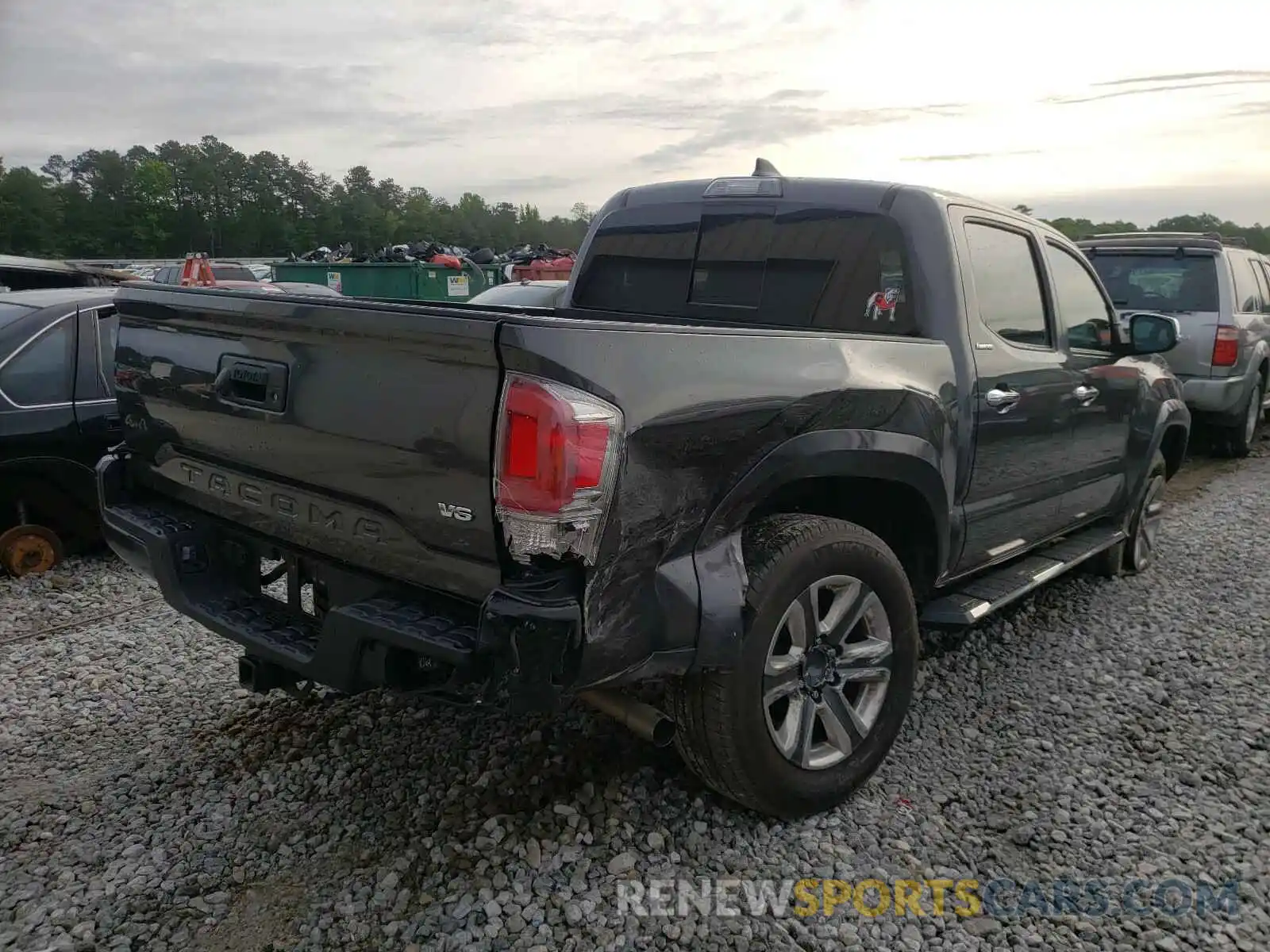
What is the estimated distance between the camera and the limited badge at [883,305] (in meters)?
3.52

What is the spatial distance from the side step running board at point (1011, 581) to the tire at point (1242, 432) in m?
5.40

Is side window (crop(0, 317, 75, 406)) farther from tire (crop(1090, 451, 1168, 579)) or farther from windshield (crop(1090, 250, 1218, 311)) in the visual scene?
windshield (crop(1090, 250, 1218, 311))

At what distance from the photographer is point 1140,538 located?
5.50 metres

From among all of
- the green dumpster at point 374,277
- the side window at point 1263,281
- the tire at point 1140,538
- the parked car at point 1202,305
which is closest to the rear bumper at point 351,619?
the tire at point 1140,538

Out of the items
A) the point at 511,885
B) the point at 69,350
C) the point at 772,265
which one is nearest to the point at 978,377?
the point at 772,265

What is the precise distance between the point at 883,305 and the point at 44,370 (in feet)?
14.7

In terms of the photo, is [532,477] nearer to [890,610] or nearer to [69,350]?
[890,610]

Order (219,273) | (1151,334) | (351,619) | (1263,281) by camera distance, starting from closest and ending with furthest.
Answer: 1. (351,619)
2. (1151,334)
3. (1263,281)
4. (219,273)

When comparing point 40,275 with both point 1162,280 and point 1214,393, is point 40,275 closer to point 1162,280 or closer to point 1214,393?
point 1162,280

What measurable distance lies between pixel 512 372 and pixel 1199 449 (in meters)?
9.92

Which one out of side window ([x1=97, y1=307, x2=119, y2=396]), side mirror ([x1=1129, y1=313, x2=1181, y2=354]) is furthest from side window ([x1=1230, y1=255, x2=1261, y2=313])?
side window ([x1=97, y1=307, x2=119, y2=396])

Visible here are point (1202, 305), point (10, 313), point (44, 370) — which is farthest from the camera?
point (1202, 305)

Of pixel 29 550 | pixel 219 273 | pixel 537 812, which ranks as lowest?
pixel 537 812

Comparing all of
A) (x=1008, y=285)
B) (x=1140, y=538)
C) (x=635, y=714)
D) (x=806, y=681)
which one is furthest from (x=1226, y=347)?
(x=635, y=714)
